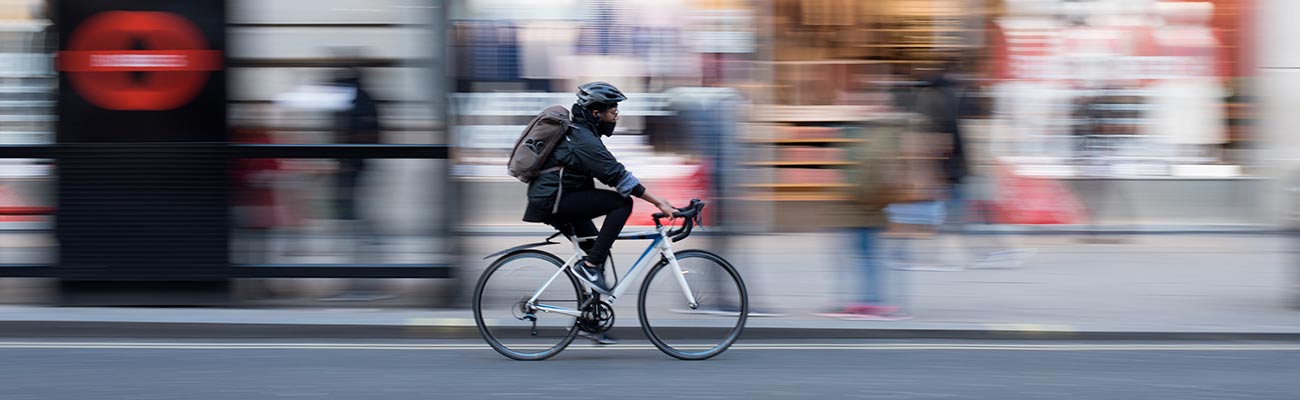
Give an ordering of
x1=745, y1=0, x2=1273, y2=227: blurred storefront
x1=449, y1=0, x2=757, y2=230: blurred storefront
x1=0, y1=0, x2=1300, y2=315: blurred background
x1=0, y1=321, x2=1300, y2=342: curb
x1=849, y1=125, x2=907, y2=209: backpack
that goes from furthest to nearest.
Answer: x1=745, y1=0, x2=1273, y2=227: blurred storefront → x1=449, y1=0, x2=757, y2=230: blurred storefront → x1=0, y1=0, x2=1300, y2=315: blurred background → x1=849, y1=125, x2=907, y2=209: backpack → x1=0, y1=321, x2=1300, y2=342: curb

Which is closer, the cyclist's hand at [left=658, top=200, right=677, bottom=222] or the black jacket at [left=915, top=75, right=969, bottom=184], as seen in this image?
the cyclist's hand at [left=658, top=200, right=677, bottom=222]

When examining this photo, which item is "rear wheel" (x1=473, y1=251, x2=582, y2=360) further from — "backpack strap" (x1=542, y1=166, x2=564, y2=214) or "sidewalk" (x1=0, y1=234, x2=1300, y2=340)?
"sidewalk" (x1=0, y1=234, x2=1300, y2=340)

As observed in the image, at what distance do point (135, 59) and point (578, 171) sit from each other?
295cm

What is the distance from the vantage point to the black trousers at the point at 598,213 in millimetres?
6102

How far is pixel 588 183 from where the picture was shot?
20.2 ft

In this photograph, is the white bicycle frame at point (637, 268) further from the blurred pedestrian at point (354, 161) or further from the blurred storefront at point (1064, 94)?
the blurred storefront at point (1064, 94)

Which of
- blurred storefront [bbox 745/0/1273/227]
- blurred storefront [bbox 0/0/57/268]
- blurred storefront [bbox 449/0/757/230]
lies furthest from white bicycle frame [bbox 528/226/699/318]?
blurred storefront [bbox 745/0/1273/227]

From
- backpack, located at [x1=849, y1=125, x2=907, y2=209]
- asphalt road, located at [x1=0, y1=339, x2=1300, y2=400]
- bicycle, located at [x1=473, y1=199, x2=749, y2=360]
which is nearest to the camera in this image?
asphalt road, located at [x1=0, y1=339, x2=1300, y2=400]

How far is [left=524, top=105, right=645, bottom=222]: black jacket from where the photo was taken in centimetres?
597

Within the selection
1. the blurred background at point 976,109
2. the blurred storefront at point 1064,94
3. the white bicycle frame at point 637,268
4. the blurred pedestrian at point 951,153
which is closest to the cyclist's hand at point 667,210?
the white bicycle frame at point 637,268

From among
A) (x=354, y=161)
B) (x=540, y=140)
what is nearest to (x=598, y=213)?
(x=540, y=140)

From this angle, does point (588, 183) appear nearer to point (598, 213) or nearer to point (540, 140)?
point (598, 213)

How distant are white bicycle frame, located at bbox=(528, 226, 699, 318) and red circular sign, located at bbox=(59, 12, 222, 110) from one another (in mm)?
2552

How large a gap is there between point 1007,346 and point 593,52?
18.0 ft
